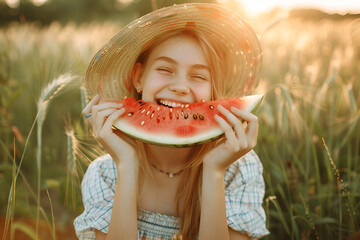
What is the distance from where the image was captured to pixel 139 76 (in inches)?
75.9

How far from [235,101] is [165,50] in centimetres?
49

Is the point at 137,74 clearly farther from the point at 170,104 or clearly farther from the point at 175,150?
the point at 175,150

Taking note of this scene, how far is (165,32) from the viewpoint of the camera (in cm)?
166

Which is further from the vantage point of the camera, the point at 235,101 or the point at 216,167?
the point at 235,101

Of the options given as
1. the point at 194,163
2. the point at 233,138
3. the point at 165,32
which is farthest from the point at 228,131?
Result: the point at 165,32

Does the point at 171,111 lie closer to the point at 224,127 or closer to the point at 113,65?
the point at 224,127

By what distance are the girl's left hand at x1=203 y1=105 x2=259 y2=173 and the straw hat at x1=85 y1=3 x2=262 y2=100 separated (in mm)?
511

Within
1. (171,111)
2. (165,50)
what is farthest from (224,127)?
(165,50)

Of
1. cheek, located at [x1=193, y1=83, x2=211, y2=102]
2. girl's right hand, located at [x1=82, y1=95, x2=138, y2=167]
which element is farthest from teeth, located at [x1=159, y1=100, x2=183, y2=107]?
girl's right hand, located at [x1=82, y1=95, x2=138, y2=167]

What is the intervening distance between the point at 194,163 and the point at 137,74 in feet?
2.26

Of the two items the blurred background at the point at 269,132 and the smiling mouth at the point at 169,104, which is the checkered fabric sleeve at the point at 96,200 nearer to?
the blurred background at the point at 269,132

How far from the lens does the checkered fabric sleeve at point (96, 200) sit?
5.57 ft

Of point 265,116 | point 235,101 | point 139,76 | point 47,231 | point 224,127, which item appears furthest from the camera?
point 265,116

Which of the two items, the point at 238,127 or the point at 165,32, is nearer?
the point at 238,127
